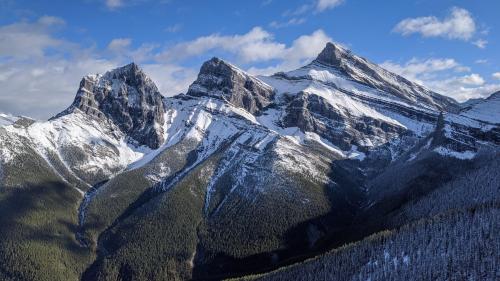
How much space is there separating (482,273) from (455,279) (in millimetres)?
Answer: 8303

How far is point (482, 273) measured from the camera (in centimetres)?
19675

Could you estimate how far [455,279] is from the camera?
199 metres
